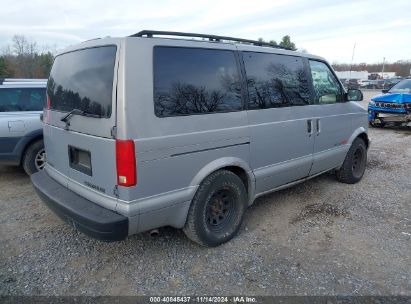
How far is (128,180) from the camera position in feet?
8.67

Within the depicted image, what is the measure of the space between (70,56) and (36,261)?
201 cm

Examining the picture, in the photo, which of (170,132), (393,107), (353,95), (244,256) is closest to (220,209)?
(244,256)

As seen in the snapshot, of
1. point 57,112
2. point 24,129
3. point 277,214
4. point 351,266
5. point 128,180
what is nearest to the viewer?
point 128,180

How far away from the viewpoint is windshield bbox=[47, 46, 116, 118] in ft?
9.00

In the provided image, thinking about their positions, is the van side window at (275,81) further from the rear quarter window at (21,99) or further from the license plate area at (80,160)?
the rear quarter window at (21,99)

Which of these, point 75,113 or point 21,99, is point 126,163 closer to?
point 75,113

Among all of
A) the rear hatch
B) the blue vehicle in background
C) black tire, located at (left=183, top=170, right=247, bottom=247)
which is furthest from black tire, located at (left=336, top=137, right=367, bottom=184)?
the blue vehicle in background

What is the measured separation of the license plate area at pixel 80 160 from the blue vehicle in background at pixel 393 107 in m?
11.1

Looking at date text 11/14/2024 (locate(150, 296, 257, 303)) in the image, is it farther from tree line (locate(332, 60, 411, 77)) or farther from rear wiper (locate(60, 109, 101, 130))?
tree line (locate(332, 60, 411, 77))

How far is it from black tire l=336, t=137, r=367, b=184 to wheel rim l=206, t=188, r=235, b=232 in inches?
102

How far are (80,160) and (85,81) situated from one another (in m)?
0.71

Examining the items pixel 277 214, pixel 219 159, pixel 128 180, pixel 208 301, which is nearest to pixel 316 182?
pixel 277 214

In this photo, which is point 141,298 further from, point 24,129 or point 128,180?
point 24,129

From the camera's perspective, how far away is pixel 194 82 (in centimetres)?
308
